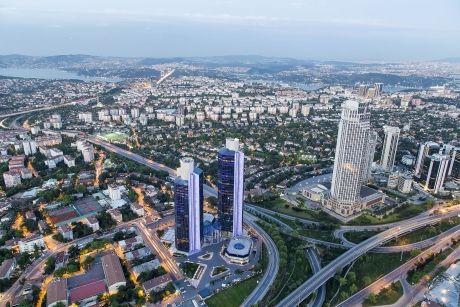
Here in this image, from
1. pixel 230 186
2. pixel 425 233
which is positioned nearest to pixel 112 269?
pixel 230 186

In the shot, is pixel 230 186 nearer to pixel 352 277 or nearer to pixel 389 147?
pixel 352 277

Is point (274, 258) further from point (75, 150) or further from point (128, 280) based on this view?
point (75, 150)

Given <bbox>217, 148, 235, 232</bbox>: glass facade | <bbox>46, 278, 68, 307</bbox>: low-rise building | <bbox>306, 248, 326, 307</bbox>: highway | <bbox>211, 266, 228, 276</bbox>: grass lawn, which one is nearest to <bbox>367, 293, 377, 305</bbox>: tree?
<bbox>306, 248, 326, 307</bbox>: highway

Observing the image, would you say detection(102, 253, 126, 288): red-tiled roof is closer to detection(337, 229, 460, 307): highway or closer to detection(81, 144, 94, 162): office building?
detection(337, 229, 460, 307): highway

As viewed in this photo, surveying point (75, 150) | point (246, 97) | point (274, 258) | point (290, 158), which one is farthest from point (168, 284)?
point (246, 97)

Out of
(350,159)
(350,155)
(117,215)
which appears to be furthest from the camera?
(350,159)

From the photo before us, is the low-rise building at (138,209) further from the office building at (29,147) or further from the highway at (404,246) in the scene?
the office building at (29,147)
